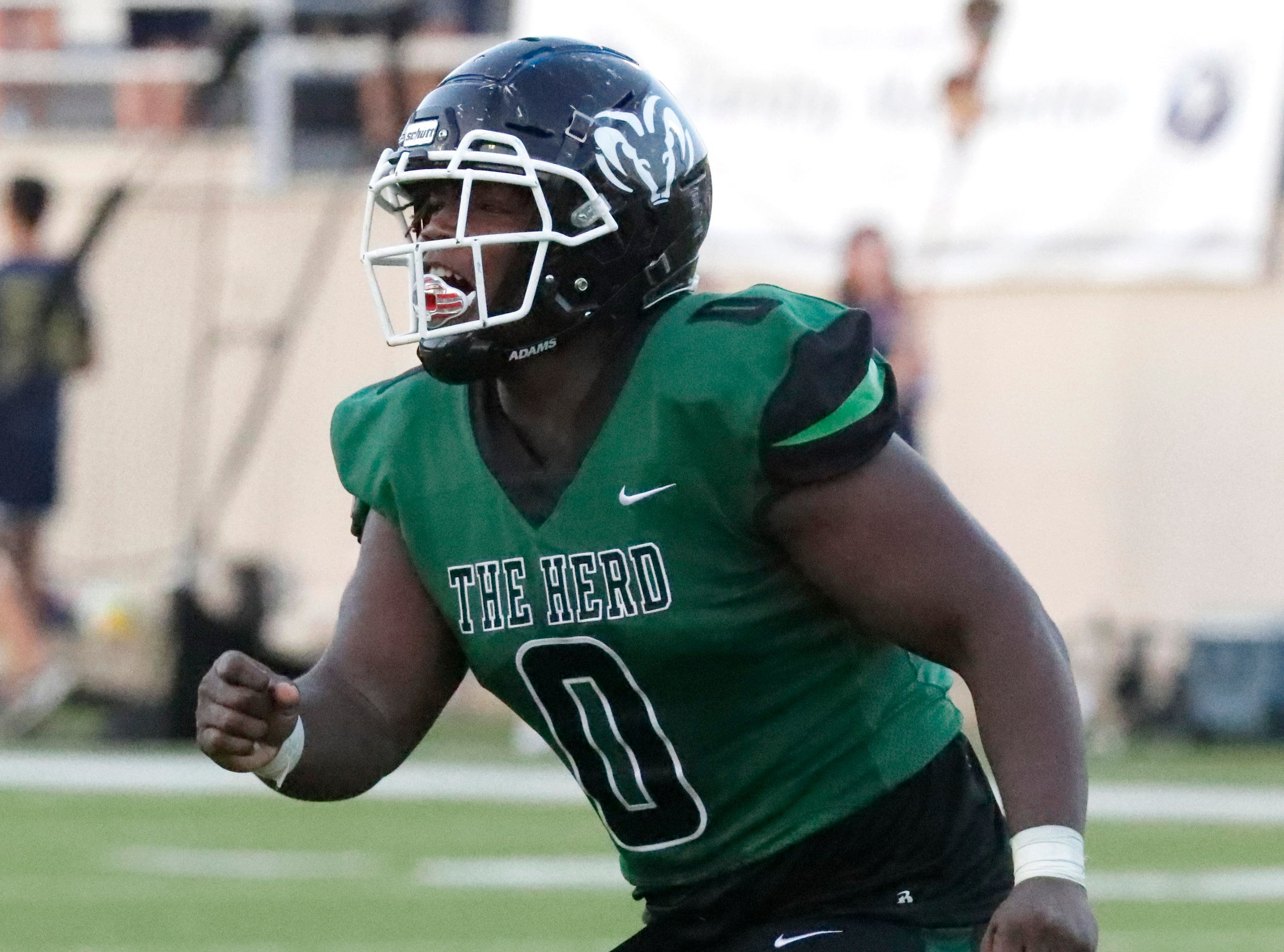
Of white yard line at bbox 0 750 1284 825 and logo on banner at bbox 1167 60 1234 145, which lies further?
logo on banner at bbox 1167 60 1234 145

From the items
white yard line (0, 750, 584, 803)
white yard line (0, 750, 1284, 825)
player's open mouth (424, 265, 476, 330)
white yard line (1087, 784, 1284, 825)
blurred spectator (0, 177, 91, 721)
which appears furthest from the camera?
blurred spectator (0, 177, 91, 721)

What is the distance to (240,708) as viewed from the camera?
2799 mm

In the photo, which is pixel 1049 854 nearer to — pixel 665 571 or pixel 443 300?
pixel 665 571

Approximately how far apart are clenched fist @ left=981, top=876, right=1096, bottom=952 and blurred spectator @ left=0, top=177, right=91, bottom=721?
28.6ft

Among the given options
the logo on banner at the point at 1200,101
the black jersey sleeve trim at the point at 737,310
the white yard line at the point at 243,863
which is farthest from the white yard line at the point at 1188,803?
the black jersey sleeve trim at the point at 737,310

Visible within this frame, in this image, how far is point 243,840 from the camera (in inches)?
296

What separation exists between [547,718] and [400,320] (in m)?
8.42

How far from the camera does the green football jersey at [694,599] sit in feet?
9.31

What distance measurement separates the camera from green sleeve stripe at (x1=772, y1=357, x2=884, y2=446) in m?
2.78

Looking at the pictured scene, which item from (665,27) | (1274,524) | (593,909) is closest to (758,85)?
(665,27)

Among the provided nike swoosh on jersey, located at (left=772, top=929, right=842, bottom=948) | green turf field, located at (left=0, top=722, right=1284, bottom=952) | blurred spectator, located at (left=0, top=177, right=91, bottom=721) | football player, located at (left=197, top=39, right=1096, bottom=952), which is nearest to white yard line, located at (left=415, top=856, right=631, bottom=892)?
green turf field, located at (left=0, top=722, right=1284, bottom=952)

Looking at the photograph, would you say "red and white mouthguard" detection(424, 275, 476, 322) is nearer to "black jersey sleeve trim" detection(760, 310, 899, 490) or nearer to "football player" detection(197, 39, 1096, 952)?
"football player" detection(197, 39, 1096, 952)

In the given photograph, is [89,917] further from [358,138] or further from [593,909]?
[358,138]

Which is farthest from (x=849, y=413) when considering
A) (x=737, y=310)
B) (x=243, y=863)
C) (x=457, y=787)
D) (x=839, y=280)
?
(x=839, y=280)
